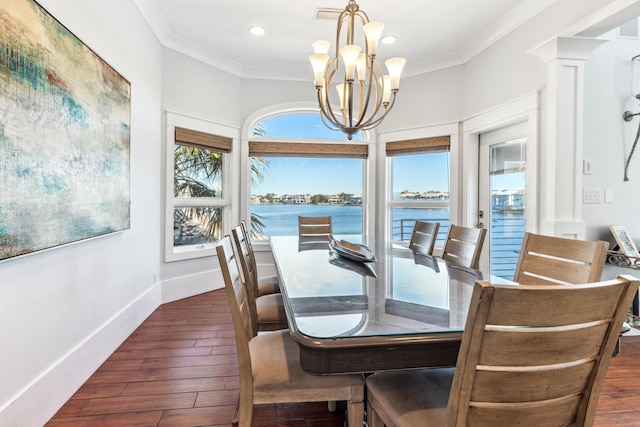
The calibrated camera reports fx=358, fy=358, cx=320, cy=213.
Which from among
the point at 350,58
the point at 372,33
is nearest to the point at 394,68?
the point at 372,33

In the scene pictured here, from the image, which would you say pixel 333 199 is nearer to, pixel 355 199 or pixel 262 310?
pixel 355 199

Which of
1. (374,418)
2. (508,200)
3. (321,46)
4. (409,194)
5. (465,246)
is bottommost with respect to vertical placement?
(374,418)

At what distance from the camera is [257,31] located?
3.66m

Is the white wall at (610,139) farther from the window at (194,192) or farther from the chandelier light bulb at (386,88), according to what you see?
the window at (194,192)

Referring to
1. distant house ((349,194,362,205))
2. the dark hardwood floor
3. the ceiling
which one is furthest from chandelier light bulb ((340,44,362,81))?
distant house ((349,194,362,205))

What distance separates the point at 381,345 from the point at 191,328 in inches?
99.2

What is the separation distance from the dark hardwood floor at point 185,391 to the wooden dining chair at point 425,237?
4.27 ft

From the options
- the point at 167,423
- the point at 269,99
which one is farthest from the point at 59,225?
Answer: the point at 269,99

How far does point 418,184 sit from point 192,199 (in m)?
2.88

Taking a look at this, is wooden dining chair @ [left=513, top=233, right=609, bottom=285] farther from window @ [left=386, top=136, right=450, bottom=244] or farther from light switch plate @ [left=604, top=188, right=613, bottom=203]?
window @ [left=386, top=136, right=450, bottom=244]

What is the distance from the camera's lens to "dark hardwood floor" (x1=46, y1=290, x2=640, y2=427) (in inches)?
72.0

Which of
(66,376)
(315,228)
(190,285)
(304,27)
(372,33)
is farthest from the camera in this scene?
(190,285)

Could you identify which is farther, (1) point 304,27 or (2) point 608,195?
(1) point 304,27

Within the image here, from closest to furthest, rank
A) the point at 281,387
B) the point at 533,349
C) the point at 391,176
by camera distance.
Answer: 1. the point at 533,349
2. the point at 281,387
3. the point at 391,176
